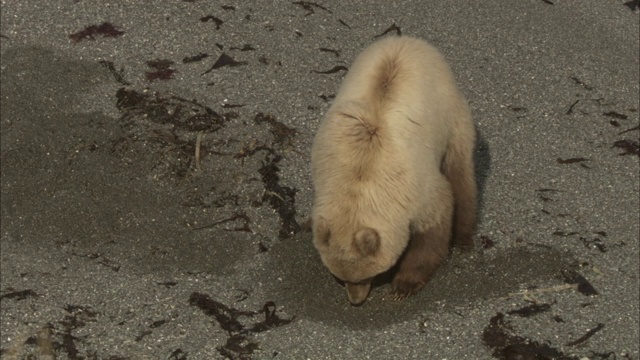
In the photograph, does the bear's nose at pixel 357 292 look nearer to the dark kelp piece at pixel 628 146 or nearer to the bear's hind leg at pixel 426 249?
the bear's hind leg at pixel 426 249

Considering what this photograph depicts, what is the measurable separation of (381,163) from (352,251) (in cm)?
57

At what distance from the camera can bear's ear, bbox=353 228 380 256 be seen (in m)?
6.32

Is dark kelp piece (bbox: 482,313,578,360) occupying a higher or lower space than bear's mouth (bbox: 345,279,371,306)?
lower

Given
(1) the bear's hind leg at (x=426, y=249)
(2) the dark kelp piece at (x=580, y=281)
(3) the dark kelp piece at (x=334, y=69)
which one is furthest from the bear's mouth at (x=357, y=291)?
(3) the dark kelp piece at (x=334, y=69)

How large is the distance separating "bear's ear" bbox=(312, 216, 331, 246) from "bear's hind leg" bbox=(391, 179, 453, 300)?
698mm

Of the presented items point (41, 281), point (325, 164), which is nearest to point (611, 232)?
point (325, 164)

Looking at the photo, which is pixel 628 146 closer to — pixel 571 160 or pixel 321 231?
pixel 571 160

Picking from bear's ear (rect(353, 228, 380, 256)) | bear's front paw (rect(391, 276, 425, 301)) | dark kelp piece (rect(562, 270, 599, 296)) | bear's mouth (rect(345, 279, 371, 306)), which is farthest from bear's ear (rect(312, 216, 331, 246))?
dark kelp piece (rect(562, 270, 599, 296))

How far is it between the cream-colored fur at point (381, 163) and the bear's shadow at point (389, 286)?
0.28m

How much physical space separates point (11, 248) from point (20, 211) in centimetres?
39

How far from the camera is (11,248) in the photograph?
305 inches

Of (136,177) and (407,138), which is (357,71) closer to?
(407,138)

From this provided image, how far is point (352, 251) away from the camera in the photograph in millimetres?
6438

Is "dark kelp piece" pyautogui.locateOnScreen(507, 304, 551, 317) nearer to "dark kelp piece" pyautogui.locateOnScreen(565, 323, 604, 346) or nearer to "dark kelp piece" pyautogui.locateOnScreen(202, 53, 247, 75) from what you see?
"dark kelp piece" pyautogui.locateOnScreen(565, 323, 604, 346)
